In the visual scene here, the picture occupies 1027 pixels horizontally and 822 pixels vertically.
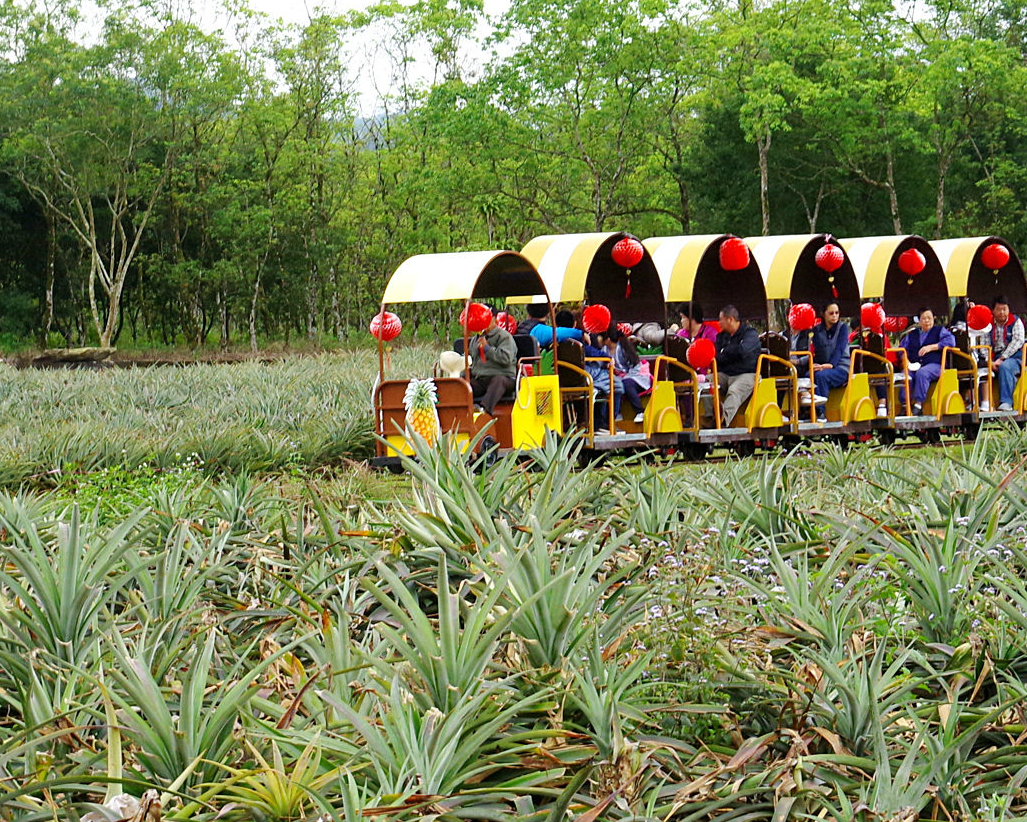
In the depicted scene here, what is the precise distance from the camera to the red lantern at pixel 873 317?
56.5 ft

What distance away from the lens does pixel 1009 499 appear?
543 centimetres

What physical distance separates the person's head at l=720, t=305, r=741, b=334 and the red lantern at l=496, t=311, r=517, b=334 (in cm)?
243

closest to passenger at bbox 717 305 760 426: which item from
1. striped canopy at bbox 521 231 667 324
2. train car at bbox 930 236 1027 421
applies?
striped canopy at bbox 521 231 667 324

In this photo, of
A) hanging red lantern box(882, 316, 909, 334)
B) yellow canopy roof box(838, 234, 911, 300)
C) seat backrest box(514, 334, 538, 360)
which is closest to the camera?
seat backrest box(514, 334, 538, 360)

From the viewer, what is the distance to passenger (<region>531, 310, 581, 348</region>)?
14.0 m

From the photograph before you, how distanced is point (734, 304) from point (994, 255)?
4468mm

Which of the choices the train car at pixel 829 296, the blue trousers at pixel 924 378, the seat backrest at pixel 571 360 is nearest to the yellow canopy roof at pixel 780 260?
the train car at pixel 829 296

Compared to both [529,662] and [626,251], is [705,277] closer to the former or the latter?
[626,251]

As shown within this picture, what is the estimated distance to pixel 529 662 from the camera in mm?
3947

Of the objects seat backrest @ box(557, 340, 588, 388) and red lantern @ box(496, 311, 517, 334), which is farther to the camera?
red lantern @ box(496, 311, 517, 334)

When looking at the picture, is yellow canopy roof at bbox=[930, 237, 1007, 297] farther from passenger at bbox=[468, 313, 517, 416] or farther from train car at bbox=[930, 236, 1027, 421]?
passenger at bbox=[468, 313, 517, 416]

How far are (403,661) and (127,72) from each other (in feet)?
141

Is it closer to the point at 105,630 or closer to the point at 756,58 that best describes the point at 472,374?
the point at 105,630

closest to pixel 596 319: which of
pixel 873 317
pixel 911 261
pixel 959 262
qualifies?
pixel 873 317
